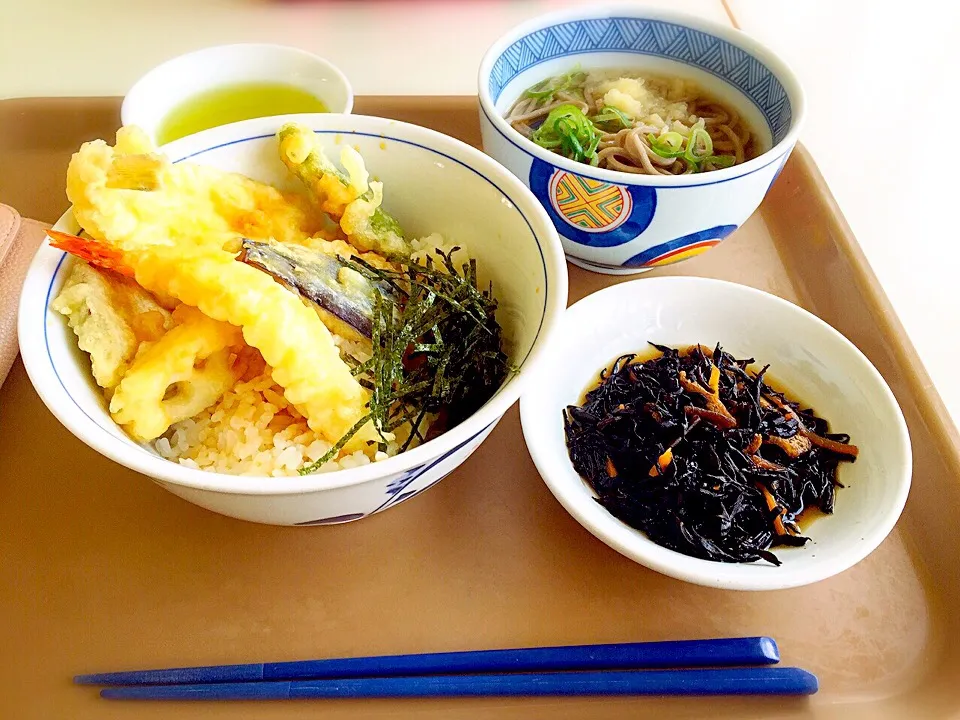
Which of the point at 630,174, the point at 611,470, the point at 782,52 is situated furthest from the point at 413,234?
the point at 782,52

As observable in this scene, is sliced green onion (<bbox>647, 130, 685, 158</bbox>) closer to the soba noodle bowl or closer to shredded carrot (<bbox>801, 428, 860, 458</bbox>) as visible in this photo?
the soba noodle bowl

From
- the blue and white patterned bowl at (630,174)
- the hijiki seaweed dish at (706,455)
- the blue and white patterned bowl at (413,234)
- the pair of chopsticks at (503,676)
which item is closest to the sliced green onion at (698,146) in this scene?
the blue and white patterned bowl at (630,174)

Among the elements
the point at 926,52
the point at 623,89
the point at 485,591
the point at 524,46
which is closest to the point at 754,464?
the point at 485,591

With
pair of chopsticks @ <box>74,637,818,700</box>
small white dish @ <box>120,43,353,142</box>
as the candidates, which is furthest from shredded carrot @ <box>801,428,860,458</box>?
small white dish @ <box>120,43,353,142</box>

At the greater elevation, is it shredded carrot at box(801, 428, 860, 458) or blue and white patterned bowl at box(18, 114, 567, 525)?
blue and white patterned bowl at box(18, 114, 567, 525)

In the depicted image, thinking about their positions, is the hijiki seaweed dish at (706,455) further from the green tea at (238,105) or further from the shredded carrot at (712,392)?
the green tea at (238,105)

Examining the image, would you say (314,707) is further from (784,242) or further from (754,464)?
(784,242)

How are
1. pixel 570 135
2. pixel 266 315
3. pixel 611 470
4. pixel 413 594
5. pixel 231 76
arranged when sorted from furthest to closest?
pixel 231 76 → pixel 570 135 → pixel 611 470 → pixel 413 594 → pixel 266 315

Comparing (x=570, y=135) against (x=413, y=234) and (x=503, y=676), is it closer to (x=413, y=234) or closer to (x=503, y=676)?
(x=413, y=234)
